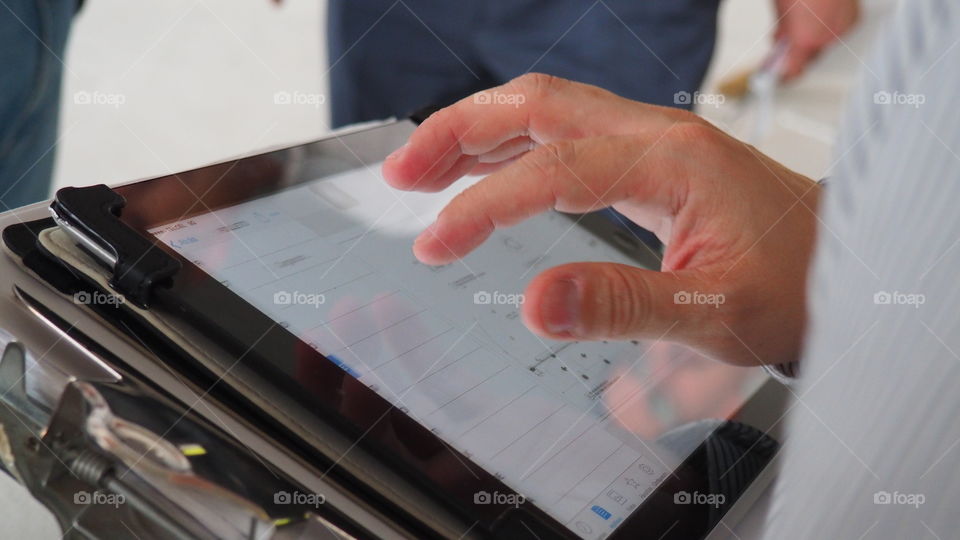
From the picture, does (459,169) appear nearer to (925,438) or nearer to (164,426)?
(164,426)

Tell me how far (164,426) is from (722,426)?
0.37 meters

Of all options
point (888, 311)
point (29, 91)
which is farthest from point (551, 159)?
point (29, 91)

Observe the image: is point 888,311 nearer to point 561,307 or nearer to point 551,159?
point 561,307

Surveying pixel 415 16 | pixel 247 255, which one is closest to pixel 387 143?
pixel 247 255

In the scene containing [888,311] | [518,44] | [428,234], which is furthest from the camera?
[518,44]

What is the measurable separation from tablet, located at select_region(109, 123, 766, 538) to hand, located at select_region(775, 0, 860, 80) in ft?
2.18

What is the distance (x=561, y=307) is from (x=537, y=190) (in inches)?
5.4

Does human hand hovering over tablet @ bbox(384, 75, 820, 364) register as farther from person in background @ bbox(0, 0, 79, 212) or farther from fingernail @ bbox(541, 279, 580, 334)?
person in background @ bbox(0, 0, 79, 212)

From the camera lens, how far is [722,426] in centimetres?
58

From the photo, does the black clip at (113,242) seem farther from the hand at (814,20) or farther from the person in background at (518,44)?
the hand at (814,20)

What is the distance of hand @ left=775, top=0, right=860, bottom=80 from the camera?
1.11 meters

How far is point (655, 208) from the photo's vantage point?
0.66m

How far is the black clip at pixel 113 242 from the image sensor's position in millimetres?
459

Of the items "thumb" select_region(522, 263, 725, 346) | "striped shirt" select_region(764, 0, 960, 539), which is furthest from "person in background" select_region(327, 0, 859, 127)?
"striped shirt" select_region(764, 0, 960, 539)
